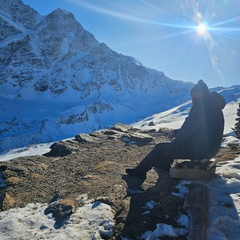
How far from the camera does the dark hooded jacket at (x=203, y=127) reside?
7.40 meters

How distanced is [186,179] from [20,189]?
166 inches

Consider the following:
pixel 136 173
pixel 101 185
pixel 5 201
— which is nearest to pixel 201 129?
pixel 136 173

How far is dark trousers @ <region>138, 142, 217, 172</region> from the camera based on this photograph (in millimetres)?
7625

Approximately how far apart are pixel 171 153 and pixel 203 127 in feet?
3.51

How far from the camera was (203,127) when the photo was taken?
294 inches

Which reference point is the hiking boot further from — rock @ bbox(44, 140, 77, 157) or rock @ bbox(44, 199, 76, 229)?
rock @ bbox(44, 140, 77, 157)

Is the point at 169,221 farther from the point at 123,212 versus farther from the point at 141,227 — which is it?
the point at 123,212

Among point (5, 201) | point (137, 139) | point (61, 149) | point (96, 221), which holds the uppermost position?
point (137, 139)

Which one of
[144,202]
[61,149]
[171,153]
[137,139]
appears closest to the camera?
[144,202]

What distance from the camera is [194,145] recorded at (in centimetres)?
755

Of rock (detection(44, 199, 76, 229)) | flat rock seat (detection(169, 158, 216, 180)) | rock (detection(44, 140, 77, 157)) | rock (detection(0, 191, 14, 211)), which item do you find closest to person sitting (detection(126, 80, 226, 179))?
flat rock seat (detection(169, 158, 216, 180))

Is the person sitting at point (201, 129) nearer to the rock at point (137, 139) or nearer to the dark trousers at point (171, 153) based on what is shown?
the dark trousers at point (171, 153)

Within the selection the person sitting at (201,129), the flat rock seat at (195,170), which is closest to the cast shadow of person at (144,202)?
the flat rock seat at (195,170)

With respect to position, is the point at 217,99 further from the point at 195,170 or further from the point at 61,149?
the point at 61,149
